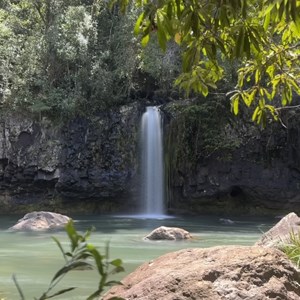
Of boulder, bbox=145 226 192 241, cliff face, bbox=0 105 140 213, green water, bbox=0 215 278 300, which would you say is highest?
cliff face, bbox=0 105 140 213

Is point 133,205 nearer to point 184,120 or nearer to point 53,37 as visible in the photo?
point 184,120

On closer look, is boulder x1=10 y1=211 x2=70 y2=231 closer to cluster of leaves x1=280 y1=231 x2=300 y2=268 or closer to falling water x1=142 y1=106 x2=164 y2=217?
falling water x1=142 y1=106 x2=164 y2=217

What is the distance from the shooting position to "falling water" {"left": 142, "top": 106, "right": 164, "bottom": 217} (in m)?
21.3

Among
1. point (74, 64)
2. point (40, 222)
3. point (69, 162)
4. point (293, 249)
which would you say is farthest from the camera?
point (74, 64)

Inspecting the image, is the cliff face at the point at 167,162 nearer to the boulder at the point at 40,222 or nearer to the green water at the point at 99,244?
the green water at the point at 99,244

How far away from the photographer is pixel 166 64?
21516 millimetres

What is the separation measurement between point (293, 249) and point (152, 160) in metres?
15.4

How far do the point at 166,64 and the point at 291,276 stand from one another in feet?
56.6

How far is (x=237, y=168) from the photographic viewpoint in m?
21.0

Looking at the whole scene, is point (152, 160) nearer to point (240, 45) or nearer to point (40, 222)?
point (40, 222)

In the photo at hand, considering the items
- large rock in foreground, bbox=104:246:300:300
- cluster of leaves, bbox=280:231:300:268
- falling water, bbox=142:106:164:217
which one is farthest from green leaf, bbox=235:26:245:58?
falling water, bbox=142:106:164:217

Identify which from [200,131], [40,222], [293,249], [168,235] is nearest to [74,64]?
[200,131]

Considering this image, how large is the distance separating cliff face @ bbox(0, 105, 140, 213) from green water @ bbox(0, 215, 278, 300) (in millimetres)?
2752

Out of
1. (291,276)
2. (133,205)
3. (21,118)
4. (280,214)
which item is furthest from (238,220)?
(291,276)
